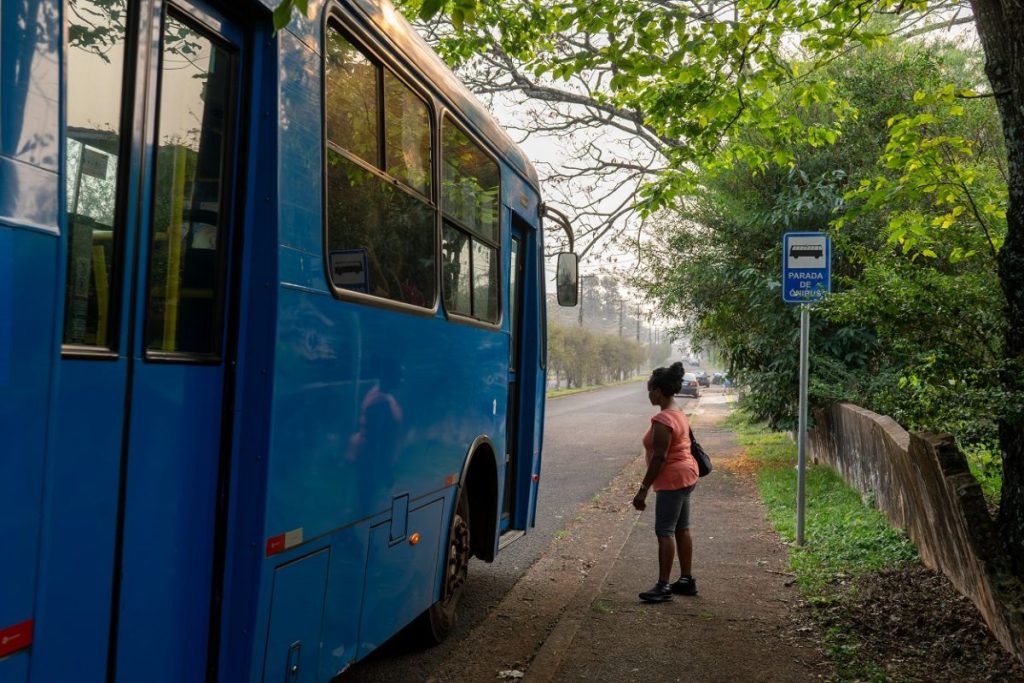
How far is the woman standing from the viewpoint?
679 centimetres

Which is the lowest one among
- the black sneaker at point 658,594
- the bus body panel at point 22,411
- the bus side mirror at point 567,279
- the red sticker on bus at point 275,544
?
the black sneaker at point 658,594

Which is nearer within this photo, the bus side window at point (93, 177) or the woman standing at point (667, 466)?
the bus side window at point (93, 177)

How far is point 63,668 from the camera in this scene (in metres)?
2.47

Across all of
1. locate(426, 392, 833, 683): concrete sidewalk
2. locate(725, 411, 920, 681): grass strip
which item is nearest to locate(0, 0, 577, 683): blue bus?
locate(426, 392, 833, 683): concrete sidewalk

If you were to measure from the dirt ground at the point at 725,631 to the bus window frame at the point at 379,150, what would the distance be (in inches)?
87.1

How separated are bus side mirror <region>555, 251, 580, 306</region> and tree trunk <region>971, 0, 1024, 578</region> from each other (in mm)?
3577

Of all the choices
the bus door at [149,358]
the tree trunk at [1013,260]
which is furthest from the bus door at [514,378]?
the bus door at [149,358]

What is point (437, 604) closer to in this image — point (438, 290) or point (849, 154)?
point (438, 290)

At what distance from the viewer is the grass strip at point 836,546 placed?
5.80 meters

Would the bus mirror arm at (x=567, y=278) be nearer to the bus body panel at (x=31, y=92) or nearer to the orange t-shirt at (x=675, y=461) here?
the orange t-shirt at (x=675, y=461)

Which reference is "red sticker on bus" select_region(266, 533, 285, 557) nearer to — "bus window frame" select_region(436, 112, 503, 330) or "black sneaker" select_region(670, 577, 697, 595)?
"bus window frame" select_region(436, 112, 503, 330)

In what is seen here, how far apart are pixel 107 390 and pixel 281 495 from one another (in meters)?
0.91

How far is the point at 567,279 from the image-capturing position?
8414 millimetres

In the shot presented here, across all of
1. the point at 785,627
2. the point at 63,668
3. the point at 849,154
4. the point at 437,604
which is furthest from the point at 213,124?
the point at 849,154
